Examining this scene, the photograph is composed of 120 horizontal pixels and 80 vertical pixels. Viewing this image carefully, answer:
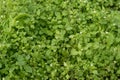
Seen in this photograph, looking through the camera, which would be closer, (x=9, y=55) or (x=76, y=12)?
(x=9, y=55)

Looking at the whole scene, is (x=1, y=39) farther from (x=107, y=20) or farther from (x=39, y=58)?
(x=107, y=20)

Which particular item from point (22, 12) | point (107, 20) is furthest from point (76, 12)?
point (22, 12)

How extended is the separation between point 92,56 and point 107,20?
0.75 m

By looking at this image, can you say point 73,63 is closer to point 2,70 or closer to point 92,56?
point 92,56

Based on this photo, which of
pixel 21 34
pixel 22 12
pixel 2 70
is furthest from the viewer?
pixel 22 12

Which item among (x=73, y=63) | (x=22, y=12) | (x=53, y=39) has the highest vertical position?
(x=22, y=12)

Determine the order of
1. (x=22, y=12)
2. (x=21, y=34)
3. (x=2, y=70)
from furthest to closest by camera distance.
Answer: (x=22, y=12) < (x=21, y=34) < (x=2, y=70)

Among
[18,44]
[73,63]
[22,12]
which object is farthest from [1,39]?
[73,63]

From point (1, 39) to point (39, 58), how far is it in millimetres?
616

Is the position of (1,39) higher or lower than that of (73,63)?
higher

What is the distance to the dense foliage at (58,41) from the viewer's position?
12.9 feet

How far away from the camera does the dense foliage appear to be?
3926 millimetres

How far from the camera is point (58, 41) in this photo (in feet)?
13.8

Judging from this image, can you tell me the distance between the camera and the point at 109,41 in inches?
163
